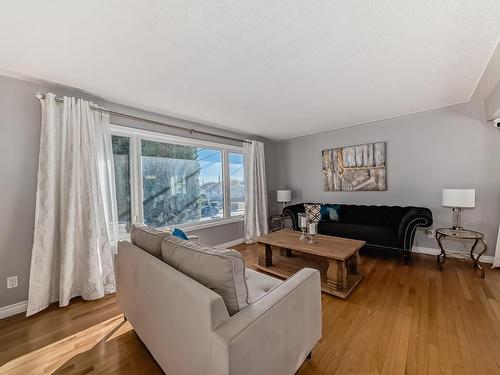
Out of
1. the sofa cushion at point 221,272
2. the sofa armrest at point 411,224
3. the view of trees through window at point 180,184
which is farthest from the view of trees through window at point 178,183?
the sofa armrest at point 411,224

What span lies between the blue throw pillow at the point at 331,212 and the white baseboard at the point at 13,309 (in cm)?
400

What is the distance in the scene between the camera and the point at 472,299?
2.03 m

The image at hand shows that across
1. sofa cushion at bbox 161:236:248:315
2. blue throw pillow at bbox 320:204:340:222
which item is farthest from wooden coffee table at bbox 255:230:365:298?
sofa cushion at bbox 161:236:248:315

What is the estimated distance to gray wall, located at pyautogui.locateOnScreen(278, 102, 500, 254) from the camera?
288 centimetres

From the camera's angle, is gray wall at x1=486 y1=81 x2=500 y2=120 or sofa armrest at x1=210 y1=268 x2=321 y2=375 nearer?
sofa armrest at x1=210 y1=268 x2=321 y2=375

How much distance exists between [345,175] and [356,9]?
3.12 metres

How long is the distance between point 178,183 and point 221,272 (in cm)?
262

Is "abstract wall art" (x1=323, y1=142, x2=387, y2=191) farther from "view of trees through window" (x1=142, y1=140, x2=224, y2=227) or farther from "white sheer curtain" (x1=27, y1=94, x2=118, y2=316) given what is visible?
"white sheer curtain" (x1=27, y1=94, x2=118, y2=316)

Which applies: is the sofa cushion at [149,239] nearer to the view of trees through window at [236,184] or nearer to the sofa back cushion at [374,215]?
the view of trees through window at [236,184]

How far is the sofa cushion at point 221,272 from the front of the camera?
39.7 inches

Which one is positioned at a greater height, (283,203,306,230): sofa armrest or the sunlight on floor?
(283,203,306,230): sofa armrest

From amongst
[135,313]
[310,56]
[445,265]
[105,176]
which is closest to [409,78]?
[310,56]

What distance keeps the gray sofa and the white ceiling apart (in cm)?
144

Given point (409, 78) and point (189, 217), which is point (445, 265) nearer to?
point (409, 78)
